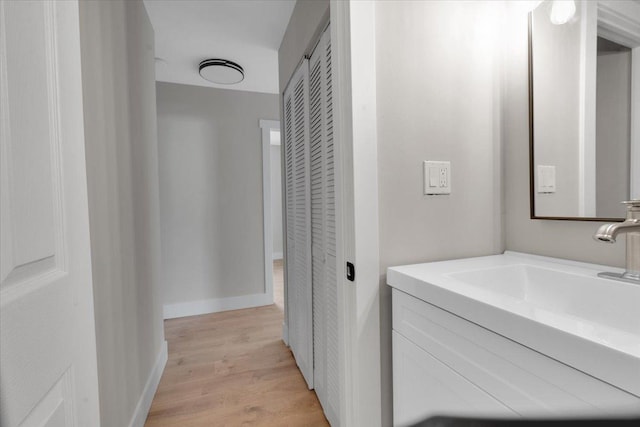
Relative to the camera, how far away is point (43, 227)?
1.76 ft

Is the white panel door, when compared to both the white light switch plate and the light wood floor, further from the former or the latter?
the light wood floor

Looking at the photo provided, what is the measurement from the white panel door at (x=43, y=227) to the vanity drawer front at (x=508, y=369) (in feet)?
2.51

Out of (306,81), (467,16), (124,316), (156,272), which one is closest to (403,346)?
(467,16)

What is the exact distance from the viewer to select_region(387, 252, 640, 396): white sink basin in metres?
0.44

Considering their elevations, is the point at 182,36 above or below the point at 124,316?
above

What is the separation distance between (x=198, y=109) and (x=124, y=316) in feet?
7.85

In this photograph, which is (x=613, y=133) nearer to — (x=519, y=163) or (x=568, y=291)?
(x=519, y=163)

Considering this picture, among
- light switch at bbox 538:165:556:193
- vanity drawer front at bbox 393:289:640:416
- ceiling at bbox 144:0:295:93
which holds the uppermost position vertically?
ceiling at bbox 144:0:295:93

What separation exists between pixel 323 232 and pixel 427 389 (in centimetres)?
87

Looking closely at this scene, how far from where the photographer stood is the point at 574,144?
0.93 meters

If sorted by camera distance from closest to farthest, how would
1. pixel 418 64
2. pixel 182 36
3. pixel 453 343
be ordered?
pixel 453 343 < pixel 418 64 < pixel 182 36

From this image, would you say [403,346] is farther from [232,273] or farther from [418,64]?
[232,273]

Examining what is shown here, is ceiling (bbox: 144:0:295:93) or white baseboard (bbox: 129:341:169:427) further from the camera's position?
ceiling (bbox: 144:0:295:93)

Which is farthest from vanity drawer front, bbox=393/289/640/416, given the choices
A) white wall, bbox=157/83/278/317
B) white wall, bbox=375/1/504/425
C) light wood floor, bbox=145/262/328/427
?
white wall, bbox=157/83/278/317
